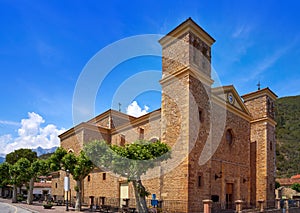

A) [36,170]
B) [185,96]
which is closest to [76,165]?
[185,96]

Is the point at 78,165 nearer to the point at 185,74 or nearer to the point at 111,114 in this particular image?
the point at 185,74

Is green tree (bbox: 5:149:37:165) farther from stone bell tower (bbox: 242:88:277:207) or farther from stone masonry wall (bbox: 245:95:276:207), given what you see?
stone masonry wall (bbox: 245:95:276:207)

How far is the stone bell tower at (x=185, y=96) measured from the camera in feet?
62.4

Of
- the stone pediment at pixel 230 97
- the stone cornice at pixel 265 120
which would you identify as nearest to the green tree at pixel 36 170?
the stone pediment at pixel 230 97

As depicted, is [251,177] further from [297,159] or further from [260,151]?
[297,159]

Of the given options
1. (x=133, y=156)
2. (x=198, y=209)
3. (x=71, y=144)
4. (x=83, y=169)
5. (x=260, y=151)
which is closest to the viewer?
(x=133, y=156)

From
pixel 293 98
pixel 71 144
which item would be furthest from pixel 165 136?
pixel 293 98

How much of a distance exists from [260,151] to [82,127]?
17578 mm

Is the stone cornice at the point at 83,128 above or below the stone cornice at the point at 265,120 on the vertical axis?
below

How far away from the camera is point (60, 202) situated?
3028 cm

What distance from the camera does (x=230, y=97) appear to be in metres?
25.9

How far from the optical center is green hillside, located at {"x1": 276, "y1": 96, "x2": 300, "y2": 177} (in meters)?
75.5

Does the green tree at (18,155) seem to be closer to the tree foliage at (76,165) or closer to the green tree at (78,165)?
the tree foliage at (76,165)

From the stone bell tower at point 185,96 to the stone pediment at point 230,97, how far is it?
82.9 inches
